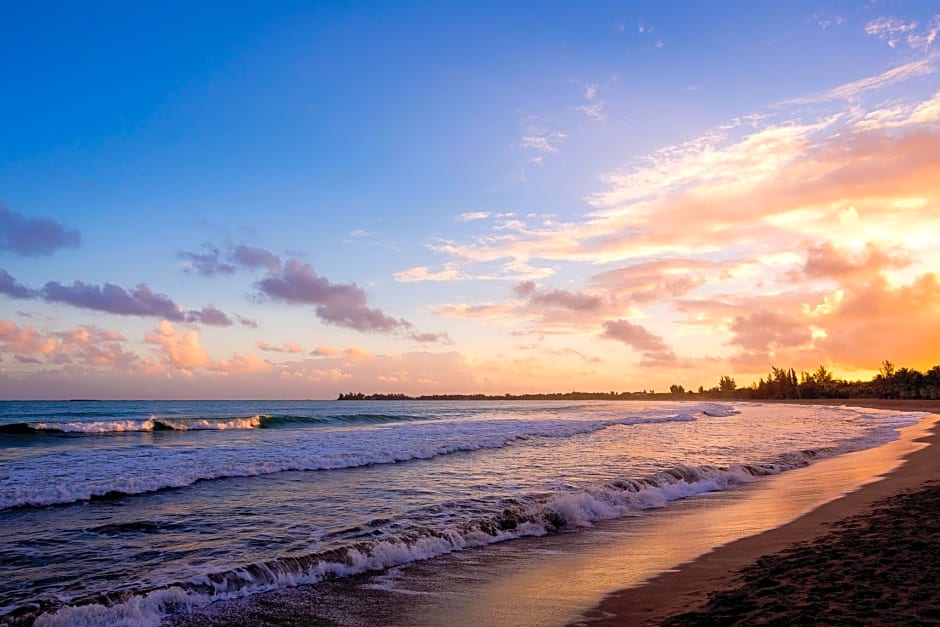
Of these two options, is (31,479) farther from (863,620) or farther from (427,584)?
(863,620)

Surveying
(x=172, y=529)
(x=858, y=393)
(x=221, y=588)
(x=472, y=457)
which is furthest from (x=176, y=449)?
(x=858, y=393)

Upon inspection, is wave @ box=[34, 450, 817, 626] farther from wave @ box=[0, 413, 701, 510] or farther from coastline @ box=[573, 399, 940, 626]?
wave @ box=[0, 413, 701, 510]

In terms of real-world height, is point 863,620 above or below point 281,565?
above

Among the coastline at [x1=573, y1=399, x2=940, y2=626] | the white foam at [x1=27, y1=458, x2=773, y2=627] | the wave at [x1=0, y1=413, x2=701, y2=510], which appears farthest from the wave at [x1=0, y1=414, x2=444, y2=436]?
the coastline at [x1=573, y1=399, x2=940, y2=626]

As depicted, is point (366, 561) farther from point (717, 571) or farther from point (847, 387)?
point (847, 387)

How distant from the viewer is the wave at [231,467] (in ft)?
47.0

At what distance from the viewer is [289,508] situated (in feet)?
42.9

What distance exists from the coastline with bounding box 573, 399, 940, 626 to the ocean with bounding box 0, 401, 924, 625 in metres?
2.68

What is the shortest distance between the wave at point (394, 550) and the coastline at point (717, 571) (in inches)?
136

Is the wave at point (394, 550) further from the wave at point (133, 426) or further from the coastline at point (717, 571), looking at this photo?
the wave at point (133, 426)

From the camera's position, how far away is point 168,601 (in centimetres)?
715

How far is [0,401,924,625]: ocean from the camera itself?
7938mm

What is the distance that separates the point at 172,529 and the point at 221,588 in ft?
13.9

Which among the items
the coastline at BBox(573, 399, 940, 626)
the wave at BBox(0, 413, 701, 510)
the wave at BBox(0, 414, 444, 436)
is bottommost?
the wave at BBox(0, 414, 444, 436)
